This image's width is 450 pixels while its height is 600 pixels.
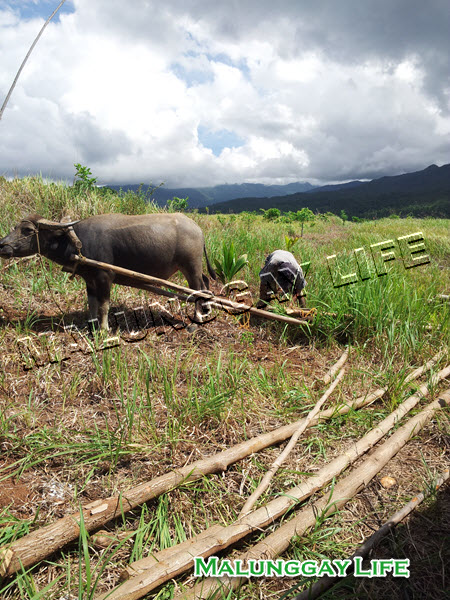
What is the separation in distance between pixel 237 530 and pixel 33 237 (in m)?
2.86

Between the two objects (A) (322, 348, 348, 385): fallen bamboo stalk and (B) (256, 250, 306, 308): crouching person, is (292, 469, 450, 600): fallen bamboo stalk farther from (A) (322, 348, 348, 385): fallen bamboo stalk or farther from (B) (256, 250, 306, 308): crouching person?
(B) (256, 250, 306, 308): crouching person

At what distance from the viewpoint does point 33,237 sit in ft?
10.1

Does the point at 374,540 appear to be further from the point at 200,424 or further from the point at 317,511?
the point at 200,424

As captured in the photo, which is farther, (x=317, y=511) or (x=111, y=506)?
(x=317, y=511)

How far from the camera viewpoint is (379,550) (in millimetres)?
1656

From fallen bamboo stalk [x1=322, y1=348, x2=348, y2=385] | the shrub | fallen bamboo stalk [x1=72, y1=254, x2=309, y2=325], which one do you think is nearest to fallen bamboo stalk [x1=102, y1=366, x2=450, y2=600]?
fallen bamboo stalk [x1=322, y1=348, x2=348, y2=385]

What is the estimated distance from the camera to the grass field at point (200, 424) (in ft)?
5.24

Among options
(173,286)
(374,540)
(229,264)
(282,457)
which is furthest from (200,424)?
(229,264)

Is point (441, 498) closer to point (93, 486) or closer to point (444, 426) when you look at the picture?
point (444, 426)

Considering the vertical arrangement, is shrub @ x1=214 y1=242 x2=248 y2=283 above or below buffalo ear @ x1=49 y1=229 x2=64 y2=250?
below

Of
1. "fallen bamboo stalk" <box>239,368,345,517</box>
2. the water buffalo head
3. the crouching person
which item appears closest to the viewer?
"fallen bamboo stalk" <box>239,368,345,517</box>

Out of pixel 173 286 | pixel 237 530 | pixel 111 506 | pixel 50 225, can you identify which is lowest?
pixel 237 530

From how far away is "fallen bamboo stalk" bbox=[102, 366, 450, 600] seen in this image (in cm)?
133

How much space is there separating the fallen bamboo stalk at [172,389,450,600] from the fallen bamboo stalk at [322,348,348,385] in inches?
26.1
